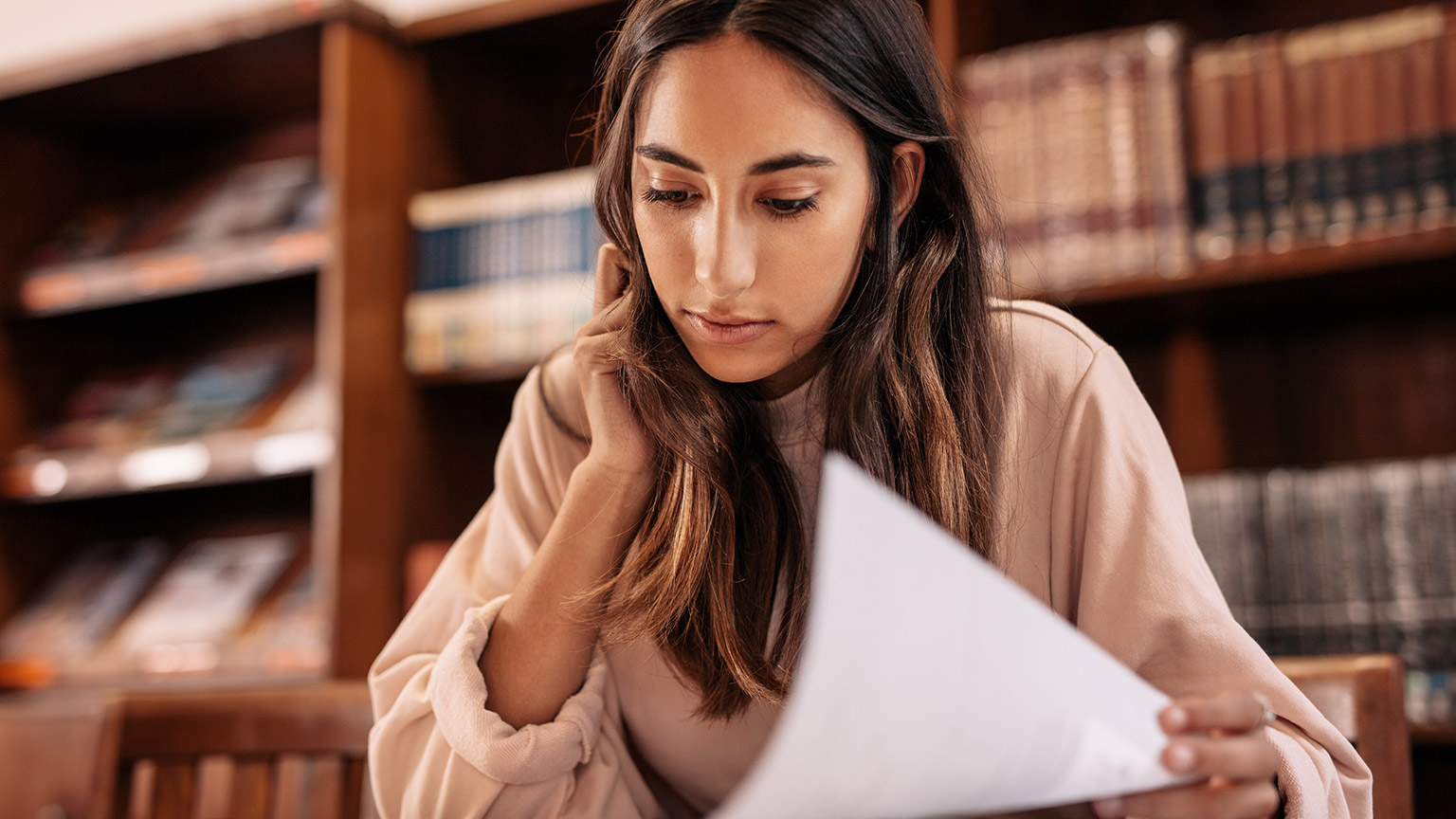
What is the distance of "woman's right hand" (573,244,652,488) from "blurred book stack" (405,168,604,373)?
0.97m

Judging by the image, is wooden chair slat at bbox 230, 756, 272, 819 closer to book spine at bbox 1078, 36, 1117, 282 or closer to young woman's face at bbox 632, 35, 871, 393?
young woman's face at bbox 632, 35, 871, 393

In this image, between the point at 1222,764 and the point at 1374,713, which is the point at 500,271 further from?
the point at 1222,764

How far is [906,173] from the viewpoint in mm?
942

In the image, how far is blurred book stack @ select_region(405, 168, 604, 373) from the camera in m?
2.00

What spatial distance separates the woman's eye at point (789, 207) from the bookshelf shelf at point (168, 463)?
134 centimetres

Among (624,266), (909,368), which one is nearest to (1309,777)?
(909,368)

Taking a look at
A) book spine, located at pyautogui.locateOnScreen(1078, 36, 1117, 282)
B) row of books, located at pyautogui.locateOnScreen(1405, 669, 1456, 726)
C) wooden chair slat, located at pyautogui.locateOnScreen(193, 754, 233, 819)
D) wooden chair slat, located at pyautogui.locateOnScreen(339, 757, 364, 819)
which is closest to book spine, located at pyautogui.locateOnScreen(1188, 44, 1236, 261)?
book spine, located at pyautogui.locateOnScreen(1078, 36, 1117, 282)

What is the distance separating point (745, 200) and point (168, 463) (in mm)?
1699

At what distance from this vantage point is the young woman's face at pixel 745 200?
0.83 m

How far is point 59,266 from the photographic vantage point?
2.46 metres

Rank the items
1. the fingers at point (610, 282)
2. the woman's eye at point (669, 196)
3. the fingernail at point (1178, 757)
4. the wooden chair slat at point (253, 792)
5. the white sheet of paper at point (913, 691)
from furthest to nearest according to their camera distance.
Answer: the wooden chair slat at point (253, 792) < the fingers at point (610, 282) < the woman's eye at point (669, 196) < the fingernail at point (1178, 757) < the white sheet of paper at point (913, 691)

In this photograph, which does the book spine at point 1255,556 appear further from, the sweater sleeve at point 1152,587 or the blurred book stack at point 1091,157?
the sweater sleeve at point 1152,587

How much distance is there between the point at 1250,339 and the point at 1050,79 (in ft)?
1.67

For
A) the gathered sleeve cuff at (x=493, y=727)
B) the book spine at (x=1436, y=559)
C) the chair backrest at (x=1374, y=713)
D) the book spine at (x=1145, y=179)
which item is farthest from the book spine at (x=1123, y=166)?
the gathered sleeve cuff at (x=493, y=727)
